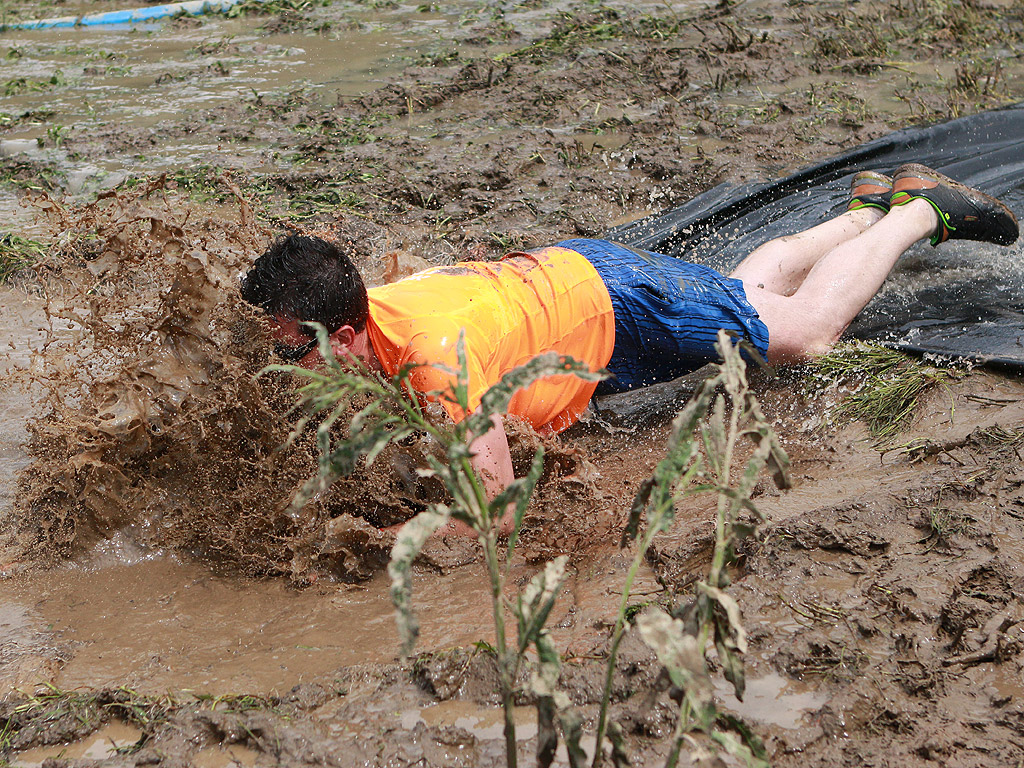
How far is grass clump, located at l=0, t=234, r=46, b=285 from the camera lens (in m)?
4.66

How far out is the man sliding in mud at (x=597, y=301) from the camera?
2666 mm

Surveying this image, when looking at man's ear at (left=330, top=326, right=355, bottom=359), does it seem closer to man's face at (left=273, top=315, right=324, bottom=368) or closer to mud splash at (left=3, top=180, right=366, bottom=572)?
man's face at (left=273, top=315, right=324, bottom=368)

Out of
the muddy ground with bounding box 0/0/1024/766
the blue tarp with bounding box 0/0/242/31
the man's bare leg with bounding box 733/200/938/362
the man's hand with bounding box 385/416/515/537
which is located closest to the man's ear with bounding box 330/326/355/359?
the muddy ground with bounding box 0/0/1024/766

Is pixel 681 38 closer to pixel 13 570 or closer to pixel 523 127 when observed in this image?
pixel 523 127

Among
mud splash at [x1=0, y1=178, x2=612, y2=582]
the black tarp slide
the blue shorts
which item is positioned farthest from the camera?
the black tarp slide

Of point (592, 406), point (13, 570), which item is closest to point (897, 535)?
point (592, 406)

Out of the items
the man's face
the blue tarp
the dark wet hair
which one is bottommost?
the man's face

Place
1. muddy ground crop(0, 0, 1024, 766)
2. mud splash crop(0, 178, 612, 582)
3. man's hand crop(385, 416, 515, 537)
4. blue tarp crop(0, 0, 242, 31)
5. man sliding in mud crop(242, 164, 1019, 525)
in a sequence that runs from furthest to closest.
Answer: blue tarp crop(0, 0, 242, 31) → mud splash crop(0, 178, 612, 582) → man sliding in mud crop(242, 164, 1019, 525) → man's hand crop(385, 416, 515, 537) → muddy ground crop(0, 0, 1024, 766)

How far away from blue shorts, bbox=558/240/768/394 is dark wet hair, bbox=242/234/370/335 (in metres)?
1.01

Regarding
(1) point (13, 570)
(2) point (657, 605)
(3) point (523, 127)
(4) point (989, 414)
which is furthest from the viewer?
(3) point (523, 127)

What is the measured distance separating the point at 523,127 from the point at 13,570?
14.5 feet

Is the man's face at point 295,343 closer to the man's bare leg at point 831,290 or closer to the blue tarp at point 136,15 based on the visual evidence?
the man's bare leg at point 831,290

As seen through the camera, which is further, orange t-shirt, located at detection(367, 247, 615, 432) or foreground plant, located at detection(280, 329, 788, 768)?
orange t-shirt, located at detection(367, 247, 615, 432)

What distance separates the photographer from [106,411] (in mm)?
3023
